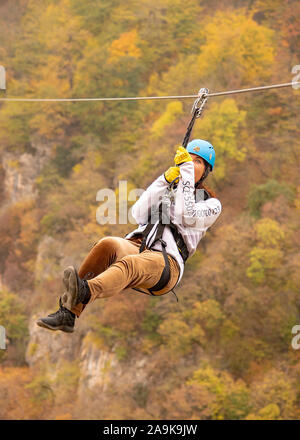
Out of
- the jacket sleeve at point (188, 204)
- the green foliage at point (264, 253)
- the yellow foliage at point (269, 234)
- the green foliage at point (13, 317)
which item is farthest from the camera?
the green foliage at point (13, 317)

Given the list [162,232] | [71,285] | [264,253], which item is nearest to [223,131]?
[264,253]

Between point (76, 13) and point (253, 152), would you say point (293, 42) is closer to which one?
point (253, 152)

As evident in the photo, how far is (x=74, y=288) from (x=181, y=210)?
111 cm

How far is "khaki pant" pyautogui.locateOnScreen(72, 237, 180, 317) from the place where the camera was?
13.0 feet

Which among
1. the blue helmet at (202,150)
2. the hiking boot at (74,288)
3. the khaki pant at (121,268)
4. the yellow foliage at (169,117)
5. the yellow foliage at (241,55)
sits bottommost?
the hiking boot at (74,288)

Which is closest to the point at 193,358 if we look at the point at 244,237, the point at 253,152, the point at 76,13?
the point at 244,237

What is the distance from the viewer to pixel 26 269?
3619 cm

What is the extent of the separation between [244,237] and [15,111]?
22542 millimetres

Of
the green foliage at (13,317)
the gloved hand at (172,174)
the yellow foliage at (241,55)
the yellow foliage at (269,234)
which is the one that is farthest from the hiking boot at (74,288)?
the yellow foliage at (241,55)

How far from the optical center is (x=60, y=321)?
4.03 metres

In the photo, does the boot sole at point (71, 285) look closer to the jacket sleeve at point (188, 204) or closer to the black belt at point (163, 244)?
the black belt at point (163, 244)

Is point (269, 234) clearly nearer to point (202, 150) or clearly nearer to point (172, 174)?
point (202, 150)

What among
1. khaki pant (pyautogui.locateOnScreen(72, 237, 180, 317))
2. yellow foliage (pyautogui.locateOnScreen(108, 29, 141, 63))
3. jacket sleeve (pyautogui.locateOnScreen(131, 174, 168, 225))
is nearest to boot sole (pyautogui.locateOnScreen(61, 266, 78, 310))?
khaki pant (pyautogui.locateOnScreen(72, 237, 180, 317))

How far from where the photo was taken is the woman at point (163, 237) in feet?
14.0
